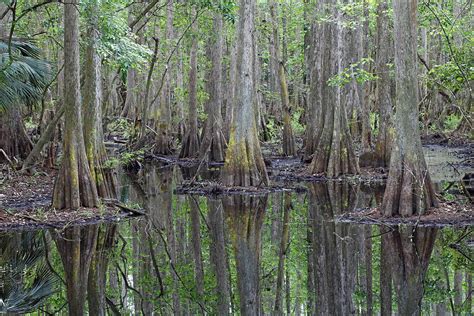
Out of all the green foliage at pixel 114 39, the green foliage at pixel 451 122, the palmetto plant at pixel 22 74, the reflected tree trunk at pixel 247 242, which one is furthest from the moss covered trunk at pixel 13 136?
the green foliage at pixel 451 122

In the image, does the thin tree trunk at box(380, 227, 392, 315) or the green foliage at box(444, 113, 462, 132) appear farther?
the green foliage at box(444, 113, 462, 132)

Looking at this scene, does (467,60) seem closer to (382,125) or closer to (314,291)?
(382,125)

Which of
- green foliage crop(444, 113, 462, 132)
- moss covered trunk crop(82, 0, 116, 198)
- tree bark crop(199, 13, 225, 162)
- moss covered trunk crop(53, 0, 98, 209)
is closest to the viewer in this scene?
moss covered trunk crop(53, 0, 98, 209)

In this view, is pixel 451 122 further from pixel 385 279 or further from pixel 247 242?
pixel 385 279

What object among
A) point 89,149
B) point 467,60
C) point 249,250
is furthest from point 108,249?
point 467,60

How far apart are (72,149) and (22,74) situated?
2.87 meters

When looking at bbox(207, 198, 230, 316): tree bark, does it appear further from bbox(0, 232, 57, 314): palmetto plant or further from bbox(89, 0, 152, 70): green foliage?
bbox(89, 0, 152, 70): green foliage

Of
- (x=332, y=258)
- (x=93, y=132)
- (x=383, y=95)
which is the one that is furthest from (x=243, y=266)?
(x=383, y=95)

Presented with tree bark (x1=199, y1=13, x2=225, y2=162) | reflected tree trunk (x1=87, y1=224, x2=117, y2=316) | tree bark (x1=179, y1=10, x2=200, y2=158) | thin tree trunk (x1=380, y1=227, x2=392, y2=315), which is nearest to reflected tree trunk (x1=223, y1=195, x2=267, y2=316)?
thin tree trunk (x1=380, y1=227, x2=392, y2=315)

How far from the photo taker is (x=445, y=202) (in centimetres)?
1141

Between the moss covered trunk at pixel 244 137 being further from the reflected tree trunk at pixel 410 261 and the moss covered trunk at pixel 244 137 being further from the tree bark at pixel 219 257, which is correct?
the reflected tree trunk at pixel 410 261

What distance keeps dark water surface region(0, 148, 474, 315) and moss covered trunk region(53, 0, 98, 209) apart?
0.89 metres

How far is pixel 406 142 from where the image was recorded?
10961 mm

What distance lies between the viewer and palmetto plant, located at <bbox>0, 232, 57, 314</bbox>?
675cm
